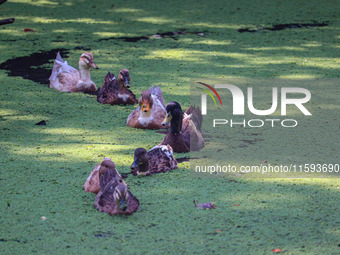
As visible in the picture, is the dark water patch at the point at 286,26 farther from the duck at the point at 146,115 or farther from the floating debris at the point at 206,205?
the floating debris at the point at 206,205

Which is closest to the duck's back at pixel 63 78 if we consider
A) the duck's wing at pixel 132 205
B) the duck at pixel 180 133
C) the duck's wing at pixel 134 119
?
the duck's wing at pixel 134 119

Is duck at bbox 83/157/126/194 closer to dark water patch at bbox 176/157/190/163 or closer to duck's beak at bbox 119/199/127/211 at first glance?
duck's beak at bbox 119/199/127/211

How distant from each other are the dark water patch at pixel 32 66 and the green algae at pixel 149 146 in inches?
5.4

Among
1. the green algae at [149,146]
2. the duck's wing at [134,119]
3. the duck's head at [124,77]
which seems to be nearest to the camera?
the green algae at [149,146]

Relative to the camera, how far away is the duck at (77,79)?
6.06 meters

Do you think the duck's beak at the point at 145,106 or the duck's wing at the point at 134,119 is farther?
the duck's wing at the point at 134,119

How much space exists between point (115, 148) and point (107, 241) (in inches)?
58.7

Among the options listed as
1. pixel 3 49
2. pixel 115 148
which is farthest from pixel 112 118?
pixel 3 49

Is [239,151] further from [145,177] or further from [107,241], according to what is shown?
[107,241]

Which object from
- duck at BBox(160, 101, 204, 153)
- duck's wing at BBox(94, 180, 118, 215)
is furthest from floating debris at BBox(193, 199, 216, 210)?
duck at BBox(160, 101, 204, 153)

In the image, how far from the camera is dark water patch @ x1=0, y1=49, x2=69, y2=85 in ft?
21.6

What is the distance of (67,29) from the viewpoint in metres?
8.55

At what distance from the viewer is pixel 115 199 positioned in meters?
3.35

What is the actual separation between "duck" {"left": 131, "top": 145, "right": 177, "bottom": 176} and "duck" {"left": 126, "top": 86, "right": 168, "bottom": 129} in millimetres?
825
